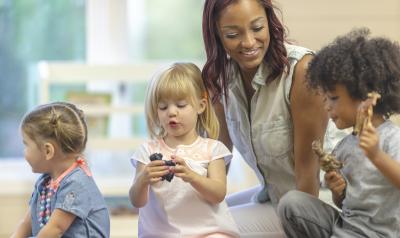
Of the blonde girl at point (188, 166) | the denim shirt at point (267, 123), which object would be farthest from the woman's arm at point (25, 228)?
the denim shirt at point (267, 123)

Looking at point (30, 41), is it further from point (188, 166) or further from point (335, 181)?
point (335, 181)

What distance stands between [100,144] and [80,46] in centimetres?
60

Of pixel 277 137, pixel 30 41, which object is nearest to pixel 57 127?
pixel 277 137

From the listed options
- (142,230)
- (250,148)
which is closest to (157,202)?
(142,230)

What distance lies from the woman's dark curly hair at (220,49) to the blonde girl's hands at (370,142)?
0.47 metres

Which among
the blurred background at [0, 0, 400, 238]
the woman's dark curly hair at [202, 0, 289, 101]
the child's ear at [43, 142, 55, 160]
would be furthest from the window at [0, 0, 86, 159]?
the child's ear at [43, 142, 55, 160]

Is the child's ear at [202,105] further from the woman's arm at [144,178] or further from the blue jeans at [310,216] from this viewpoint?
the blue jeans at [310,216]

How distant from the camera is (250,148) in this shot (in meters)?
2.24

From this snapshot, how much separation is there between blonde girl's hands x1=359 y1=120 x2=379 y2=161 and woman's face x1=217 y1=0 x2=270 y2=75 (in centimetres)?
47

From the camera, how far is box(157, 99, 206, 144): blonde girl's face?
2.00m

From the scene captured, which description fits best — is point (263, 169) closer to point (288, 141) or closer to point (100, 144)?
point (288, 141)

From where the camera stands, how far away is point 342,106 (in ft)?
5.99

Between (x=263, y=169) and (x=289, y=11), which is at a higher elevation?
(x=289, y=11)

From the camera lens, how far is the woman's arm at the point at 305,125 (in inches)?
81.6
